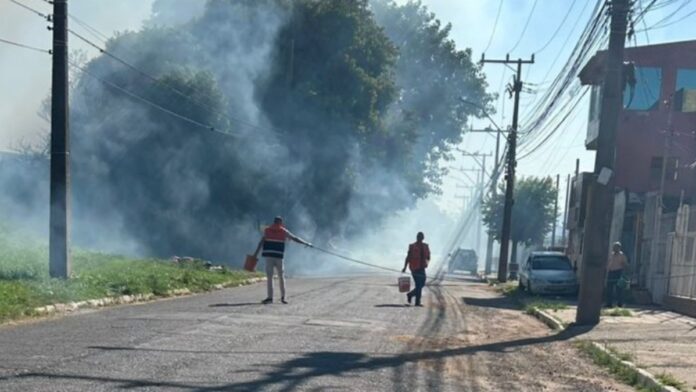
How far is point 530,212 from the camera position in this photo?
61.8 metres

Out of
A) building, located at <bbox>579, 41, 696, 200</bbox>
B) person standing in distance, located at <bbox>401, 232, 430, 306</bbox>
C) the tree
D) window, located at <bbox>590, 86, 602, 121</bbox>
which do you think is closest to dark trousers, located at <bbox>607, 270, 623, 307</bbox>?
person standing in distance, located at <bbox>401, 232, 430, 306</bbox>

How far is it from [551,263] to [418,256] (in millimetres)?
10268

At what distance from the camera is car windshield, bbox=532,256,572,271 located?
92.0 feet

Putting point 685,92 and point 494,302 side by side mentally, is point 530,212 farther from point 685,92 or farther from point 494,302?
point 494,302

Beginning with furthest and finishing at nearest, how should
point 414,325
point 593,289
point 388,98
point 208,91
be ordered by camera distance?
point 388,98 → point 208,91 → point 593,289 → point 414,325

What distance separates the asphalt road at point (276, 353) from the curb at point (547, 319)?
0.42m

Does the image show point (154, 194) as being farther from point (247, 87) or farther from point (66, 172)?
point (66, 172)

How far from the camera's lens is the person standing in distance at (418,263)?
752 inches

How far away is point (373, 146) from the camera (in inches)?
1800

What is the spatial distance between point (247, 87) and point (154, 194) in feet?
20.3

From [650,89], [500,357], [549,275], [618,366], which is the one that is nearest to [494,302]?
[549,275]

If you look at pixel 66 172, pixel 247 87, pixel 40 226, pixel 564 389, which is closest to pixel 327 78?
pixel 247 87

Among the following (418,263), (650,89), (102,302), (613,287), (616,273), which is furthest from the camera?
(650,89)

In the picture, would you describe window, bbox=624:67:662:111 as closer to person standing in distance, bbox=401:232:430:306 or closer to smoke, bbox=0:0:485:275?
smoke, bbox=0:0:485:275
